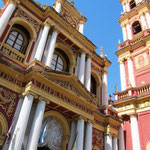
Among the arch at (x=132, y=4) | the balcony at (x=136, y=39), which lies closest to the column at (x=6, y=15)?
the balcony at (x=136, y=39)

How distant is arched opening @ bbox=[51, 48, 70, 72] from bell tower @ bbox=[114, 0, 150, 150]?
19.4 ft

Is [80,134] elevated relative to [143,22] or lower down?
lower down

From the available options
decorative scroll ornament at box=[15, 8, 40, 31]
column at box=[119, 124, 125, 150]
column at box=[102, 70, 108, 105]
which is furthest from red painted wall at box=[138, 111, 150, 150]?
decorative scroll ornament at box=[15, 8, 40, 31]

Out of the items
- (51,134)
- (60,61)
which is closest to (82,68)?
(60,61)

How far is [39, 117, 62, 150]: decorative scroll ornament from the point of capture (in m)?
9.03

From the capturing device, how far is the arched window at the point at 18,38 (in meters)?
10.8

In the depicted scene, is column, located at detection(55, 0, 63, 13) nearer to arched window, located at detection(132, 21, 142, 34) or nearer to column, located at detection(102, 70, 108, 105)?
column, located at detection(102, 70, 108, 105)

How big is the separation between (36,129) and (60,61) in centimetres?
702

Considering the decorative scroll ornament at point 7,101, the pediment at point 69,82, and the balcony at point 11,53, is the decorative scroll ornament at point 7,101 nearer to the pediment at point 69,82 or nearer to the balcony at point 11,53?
the pediment at point 69,82

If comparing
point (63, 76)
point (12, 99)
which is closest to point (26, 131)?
point (12, 99)

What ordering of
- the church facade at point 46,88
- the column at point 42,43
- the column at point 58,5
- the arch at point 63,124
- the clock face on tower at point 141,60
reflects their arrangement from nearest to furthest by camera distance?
the church facade at point 46,88 → the arch at point 63,124 → the column at point 42,43 → the column at point 58,5 → the clock face on tower at point 141,60

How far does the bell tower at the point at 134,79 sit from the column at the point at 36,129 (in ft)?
27.0

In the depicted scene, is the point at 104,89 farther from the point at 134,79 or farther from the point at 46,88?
the point at 46,88

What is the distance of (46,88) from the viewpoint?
356 inches
